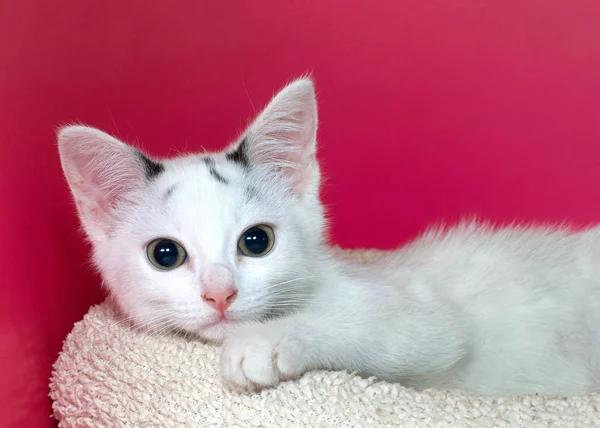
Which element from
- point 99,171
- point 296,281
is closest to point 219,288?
point 296,281

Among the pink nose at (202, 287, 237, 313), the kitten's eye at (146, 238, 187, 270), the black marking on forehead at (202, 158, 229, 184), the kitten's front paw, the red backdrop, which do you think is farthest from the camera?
the red backdrop

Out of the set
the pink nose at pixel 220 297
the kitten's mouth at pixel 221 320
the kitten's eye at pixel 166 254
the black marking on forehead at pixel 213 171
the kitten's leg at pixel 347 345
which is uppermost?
the black marking on forehead at pixel 213 171

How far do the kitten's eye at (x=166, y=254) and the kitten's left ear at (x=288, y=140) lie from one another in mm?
327

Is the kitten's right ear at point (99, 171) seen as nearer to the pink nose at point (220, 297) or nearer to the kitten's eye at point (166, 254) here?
the kitten's eye at point (166, 254)

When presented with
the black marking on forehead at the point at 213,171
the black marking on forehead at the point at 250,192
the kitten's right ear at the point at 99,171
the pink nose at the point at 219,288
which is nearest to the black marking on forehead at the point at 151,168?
the kitten's right ear at the point at 99,171

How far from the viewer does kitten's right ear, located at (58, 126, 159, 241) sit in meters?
1.57

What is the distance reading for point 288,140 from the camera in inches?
68.9

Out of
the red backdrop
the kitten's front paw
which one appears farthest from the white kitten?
the red backdrop

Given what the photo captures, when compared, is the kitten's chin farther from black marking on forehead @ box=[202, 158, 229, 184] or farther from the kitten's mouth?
black marking on forehead @ box=[202, 158, 229, 184]

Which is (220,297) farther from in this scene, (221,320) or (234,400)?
(234,400)

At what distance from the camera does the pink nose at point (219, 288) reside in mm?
1366

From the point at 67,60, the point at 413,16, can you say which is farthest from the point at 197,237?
the point at 413,16

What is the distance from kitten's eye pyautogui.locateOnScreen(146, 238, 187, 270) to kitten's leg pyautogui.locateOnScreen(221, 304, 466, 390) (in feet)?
0.76

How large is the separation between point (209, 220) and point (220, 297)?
210 millimetres
